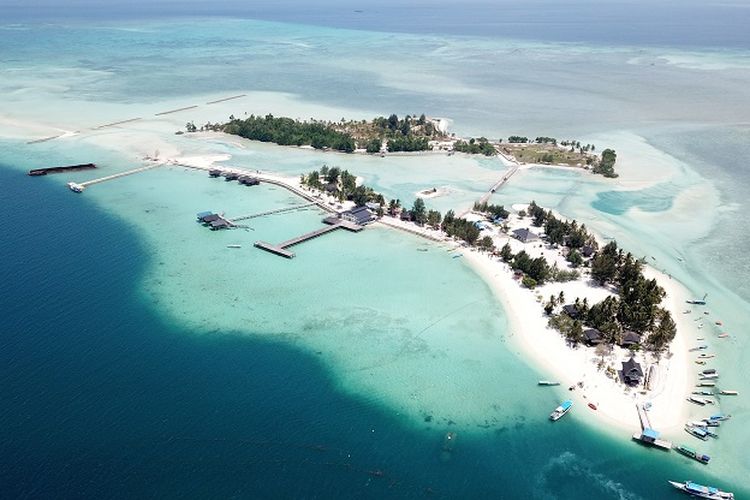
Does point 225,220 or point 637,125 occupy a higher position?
point 637,125

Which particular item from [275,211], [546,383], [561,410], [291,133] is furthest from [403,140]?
[561,410]

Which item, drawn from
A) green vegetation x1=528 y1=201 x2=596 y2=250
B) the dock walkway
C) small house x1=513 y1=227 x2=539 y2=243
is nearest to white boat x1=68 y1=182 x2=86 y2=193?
the dock walkway

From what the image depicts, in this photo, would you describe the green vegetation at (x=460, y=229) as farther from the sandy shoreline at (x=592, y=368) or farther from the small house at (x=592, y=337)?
the small house at (x=592, y=337)

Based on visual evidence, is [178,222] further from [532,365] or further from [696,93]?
[696,93]

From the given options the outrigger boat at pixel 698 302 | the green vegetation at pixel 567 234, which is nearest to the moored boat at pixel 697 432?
the outrigger boat at pixel 698 302

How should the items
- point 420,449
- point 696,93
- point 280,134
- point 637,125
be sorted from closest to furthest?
point 420,449
point 280,134
point 637,125
point 696,93

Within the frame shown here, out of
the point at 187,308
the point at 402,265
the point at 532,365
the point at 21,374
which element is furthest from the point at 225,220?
the point at 532,365
